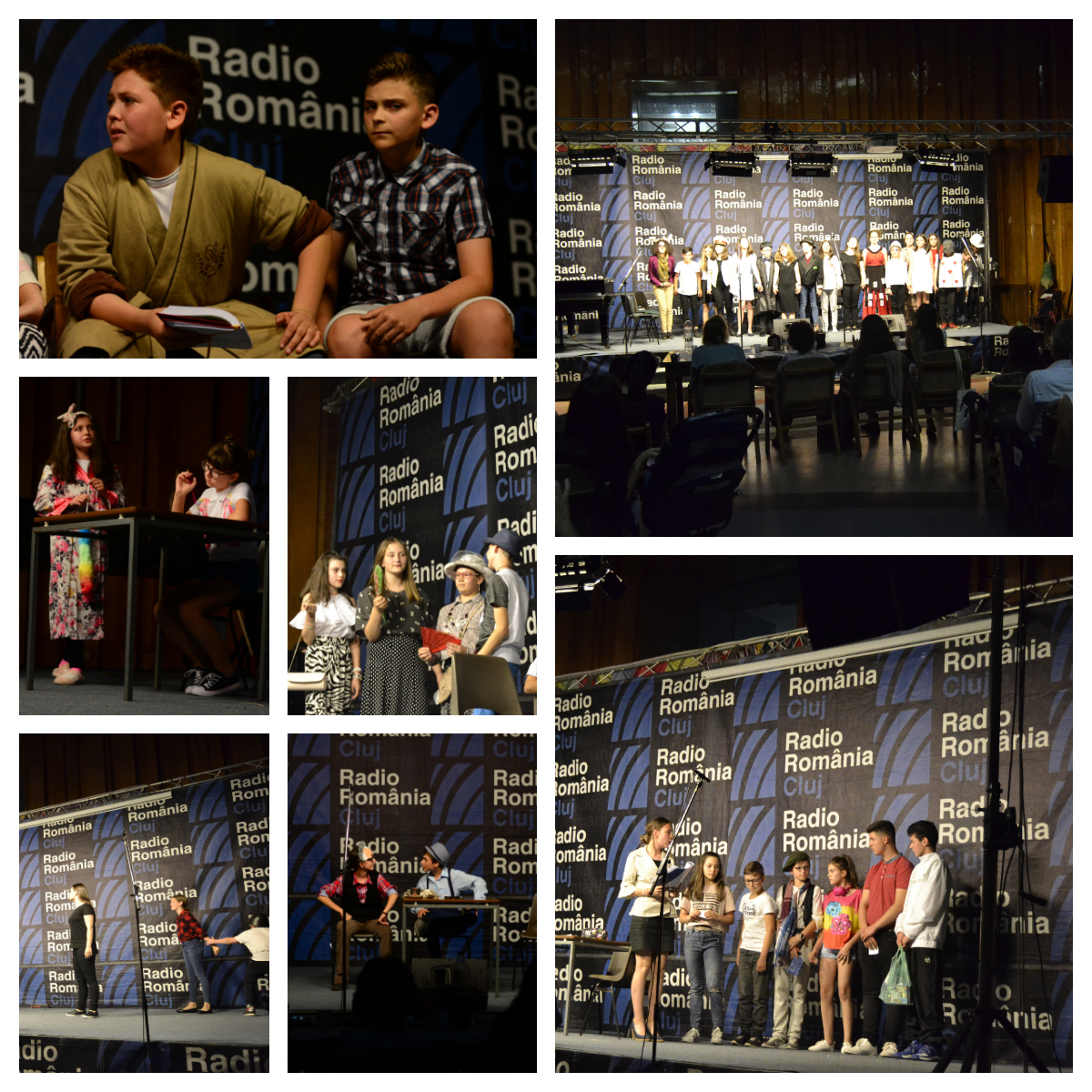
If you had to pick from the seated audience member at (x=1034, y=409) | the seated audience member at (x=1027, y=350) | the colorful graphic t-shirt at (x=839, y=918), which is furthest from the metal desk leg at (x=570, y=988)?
the seated audience member at (x=1027, y=350)

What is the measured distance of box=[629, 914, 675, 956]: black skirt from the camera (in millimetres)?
3664

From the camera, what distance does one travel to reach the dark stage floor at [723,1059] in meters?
3.51

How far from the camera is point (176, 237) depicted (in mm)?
3549

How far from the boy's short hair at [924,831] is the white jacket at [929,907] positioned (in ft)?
0.13

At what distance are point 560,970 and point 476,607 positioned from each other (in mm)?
1043

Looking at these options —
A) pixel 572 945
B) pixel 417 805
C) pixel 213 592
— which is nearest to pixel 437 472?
pixel 213 592

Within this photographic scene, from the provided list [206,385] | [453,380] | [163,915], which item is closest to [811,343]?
[453,380]

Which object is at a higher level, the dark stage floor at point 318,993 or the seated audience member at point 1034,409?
the seated audience member at point 1034,409

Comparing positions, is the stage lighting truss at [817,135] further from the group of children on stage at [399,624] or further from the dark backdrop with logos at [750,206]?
the group of children on stage at [399,624]

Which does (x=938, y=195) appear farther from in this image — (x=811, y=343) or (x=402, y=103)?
(x=402, y=103)

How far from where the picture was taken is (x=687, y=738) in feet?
12.6

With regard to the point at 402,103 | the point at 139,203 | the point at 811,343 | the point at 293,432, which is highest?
the point at 402,103

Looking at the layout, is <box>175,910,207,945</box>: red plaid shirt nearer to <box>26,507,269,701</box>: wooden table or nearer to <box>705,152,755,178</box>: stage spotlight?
<box>26,507,269,701</box>: wooden table

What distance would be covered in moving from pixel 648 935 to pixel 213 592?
5.17 ft
